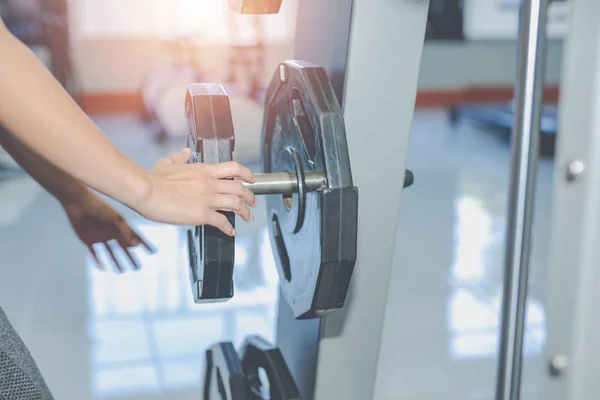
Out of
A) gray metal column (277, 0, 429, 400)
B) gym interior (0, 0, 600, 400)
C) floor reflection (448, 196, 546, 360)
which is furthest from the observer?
floor reflection (448, 196, 546, 360)

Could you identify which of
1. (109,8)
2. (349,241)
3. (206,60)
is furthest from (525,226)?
(109,8)

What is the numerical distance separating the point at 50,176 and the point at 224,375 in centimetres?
43

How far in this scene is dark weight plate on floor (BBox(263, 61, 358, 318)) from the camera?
777 millimetres

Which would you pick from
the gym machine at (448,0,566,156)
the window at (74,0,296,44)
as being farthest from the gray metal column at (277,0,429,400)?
the window at (74,0,296,44)

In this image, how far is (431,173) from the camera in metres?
4.27

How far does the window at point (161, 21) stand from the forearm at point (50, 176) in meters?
4.22

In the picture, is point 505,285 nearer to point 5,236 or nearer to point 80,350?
point 80,350

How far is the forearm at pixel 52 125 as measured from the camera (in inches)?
24.5

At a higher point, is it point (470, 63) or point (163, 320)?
point (470, 63)

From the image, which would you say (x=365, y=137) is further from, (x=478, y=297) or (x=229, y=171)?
(x=478, y=297)

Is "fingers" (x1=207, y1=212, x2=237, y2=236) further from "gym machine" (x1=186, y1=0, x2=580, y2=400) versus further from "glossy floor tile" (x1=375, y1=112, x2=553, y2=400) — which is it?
"glossy floor tile" (x1=375, y1=112, x2=553, y2=400)

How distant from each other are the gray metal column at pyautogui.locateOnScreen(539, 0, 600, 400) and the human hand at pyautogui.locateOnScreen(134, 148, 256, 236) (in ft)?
1.07

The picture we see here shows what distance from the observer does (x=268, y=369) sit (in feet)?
3.95

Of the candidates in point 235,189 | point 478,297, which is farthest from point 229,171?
point 478,297
